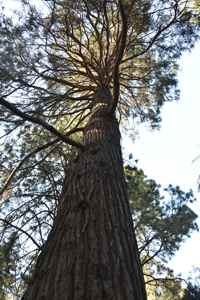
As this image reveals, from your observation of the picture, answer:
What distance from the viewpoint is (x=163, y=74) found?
5551mm

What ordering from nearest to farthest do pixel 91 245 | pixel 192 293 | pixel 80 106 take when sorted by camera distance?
pixel 91 245
pixel 192 293
pixel 80 106

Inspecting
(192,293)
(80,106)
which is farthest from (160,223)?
(80,106)

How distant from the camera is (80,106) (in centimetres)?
556

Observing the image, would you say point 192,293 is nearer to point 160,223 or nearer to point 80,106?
point 160,223

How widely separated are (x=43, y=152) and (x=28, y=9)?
2365 millimetres

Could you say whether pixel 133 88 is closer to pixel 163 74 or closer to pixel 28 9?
pixel 163 74

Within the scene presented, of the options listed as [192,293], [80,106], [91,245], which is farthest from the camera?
[80,106]

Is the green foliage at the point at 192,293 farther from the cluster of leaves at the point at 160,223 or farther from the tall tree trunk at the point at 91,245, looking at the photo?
the tall tree trunk at the point at 91,245

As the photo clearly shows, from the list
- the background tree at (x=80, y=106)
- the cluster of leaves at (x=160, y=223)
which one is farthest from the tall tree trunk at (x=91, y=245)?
the cluster of leaves at (x=160, y=223)

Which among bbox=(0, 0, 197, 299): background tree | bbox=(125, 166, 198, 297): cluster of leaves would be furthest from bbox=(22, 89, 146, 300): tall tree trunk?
bbox=(125, 166, 198, 297): cluster of leaves

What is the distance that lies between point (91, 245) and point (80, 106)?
4358 millimetres

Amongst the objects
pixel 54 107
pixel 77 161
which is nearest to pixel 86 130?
pixel 77 161

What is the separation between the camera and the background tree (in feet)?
5.79

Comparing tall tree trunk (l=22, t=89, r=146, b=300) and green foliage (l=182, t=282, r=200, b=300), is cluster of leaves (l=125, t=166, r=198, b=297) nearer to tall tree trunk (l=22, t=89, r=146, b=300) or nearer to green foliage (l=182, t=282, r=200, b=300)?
green foliage (l=182, t=282, r=200, b=300)
